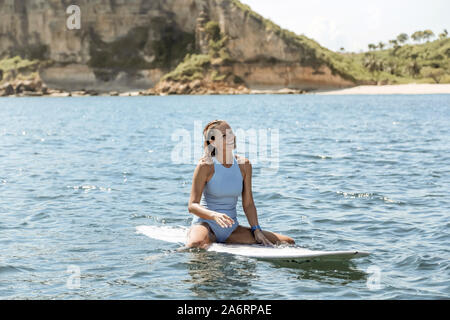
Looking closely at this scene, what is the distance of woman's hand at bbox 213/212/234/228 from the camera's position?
314 inches

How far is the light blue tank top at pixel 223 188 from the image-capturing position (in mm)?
8289

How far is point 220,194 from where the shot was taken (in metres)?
8.37

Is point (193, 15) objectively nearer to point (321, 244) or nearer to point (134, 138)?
point (134, 138)

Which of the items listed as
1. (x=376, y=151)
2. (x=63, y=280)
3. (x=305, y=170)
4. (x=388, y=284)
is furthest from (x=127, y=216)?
(x=376, y=151)

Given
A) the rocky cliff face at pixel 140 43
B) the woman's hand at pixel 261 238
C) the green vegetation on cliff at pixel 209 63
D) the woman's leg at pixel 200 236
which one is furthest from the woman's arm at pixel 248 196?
the green vegetation on cliff at pixel 209 63

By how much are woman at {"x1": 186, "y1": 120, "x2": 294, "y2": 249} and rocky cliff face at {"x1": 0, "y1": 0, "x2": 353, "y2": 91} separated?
11535cm

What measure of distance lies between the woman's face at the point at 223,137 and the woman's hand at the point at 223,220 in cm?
88

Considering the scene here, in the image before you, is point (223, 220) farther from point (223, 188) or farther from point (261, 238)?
point (261, 238)

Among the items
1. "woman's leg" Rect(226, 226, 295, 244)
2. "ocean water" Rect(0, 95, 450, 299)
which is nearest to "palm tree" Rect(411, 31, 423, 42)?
"ocean water" Rect(0, 95, 450, 299)

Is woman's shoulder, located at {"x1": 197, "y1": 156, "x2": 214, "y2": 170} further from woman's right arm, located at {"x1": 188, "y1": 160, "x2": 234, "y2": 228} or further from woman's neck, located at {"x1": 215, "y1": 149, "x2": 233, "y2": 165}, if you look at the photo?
woman's neck, located at {"x1": 215, "y1": 149, "x2": 233, "y2": 165}

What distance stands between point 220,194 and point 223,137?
0.82 metres

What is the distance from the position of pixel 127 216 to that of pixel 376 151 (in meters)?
13.4

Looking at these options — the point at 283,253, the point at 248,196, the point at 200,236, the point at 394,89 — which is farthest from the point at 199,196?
the point at 394,89

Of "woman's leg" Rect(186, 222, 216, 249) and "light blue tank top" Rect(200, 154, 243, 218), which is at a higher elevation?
"light blue tank top" Rect(200, 154, 243, 218)
